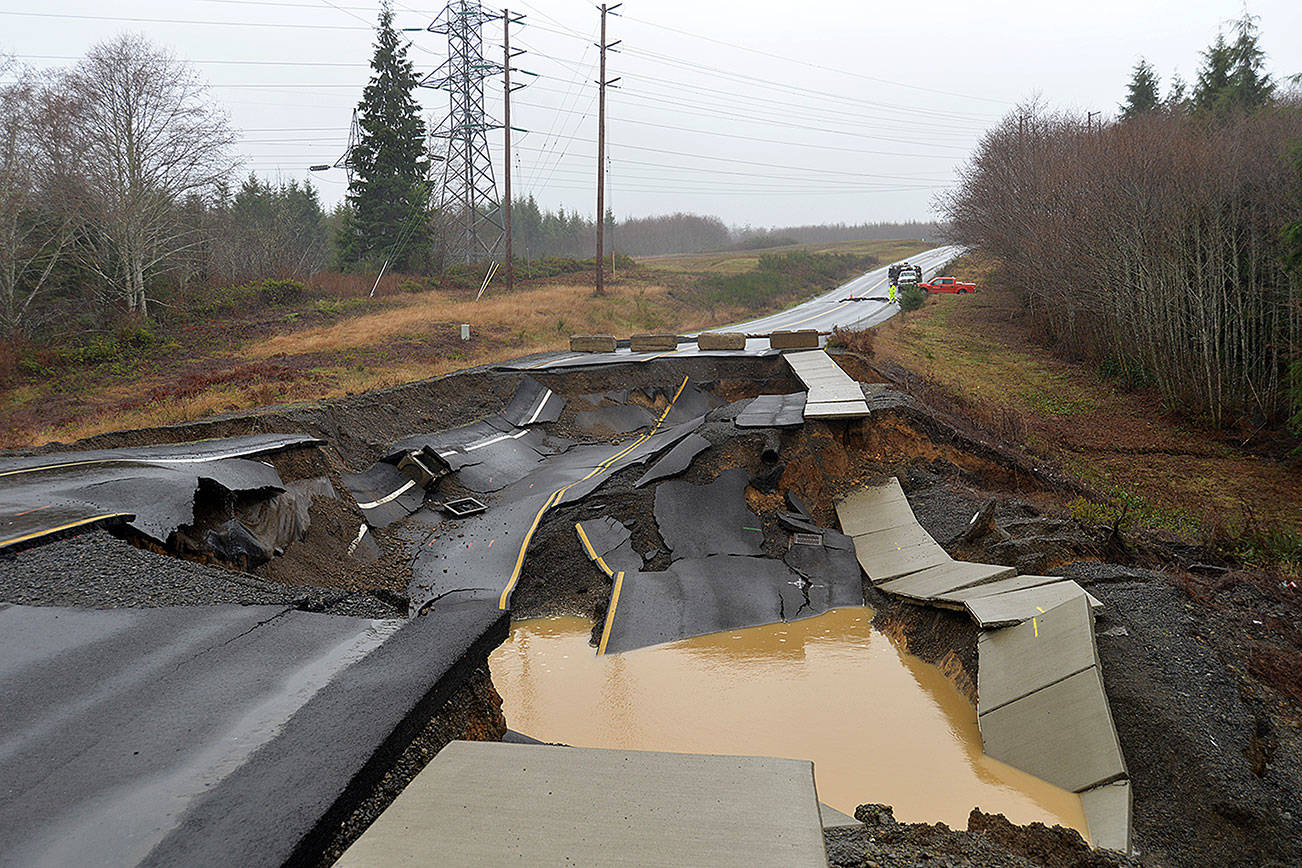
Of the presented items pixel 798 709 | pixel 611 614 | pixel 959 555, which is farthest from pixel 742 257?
pixel 798 709

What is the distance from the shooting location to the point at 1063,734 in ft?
21.9

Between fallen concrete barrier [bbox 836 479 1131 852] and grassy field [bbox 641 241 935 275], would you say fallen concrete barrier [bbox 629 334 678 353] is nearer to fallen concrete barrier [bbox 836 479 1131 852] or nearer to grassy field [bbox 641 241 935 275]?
fallen concrete barrier [bbox 836 479 1131 852]

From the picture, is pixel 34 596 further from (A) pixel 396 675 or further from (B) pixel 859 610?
(B) pixel 859 610

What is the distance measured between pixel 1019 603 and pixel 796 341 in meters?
16.9

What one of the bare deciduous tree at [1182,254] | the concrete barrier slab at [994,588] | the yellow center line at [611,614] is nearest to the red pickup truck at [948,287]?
the bare deciduous tree at [1182,254]

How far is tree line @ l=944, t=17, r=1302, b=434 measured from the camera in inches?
730

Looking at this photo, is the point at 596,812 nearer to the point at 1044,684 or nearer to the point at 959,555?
the point at 1044,684

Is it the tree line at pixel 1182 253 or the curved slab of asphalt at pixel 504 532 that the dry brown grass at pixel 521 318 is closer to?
the curved slab of asphalt at pixel 504 532

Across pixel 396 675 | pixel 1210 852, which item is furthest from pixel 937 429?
pixel 396 675

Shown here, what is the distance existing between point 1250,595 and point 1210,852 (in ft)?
12.4

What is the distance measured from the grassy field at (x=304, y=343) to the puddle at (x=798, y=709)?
10171 millimetres

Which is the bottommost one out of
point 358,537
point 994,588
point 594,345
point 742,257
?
point 358,537

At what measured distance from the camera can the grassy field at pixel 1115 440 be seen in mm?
14086

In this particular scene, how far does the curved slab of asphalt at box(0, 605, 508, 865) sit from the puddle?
10.5ft
